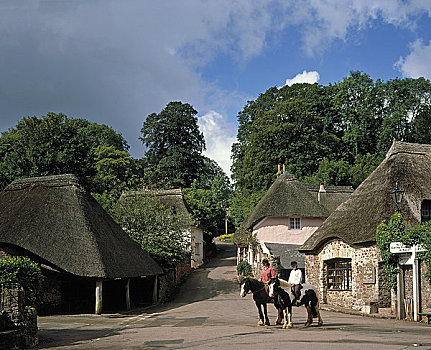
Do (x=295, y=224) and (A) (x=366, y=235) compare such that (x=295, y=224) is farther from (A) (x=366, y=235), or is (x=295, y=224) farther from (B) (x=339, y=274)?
(A) (x=366, y=235)

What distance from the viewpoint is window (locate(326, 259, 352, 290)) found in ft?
76.1

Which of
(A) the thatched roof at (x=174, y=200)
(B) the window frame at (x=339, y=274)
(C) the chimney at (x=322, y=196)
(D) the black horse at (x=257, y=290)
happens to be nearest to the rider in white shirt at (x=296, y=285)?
(D) the black horse at (x=257, y=290)

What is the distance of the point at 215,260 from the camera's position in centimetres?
4897

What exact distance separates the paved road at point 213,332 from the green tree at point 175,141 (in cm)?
3660

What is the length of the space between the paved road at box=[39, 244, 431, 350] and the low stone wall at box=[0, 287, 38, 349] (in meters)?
0.52

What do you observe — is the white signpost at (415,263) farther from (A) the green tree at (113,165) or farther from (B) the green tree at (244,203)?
(A) the green tree at (113,165)

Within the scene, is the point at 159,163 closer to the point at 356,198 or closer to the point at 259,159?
the point at 259,159

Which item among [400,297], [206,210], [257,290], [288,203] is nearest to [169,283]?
[288,203]

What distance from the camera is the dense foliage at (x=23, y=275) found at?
12.7 metres

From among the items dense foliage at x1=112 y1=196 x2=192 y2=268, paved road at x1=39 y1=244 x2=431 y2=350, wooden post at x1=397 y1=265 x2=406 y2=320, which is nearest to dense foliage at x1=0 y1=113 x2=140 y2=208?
dense foliage at x1=112 y1=196 x2=192 y2=268

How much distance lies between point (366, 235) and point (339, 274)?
306 cm

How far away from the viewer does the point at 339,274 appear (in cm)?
2366

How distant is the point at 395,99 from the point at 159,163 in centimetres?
2892

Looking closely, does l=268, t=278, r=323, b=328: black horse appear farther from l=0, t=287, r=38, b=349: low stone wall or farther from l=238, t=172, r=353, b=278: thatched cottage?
l=238, t=172, r=353, b=278: thatched cottage
